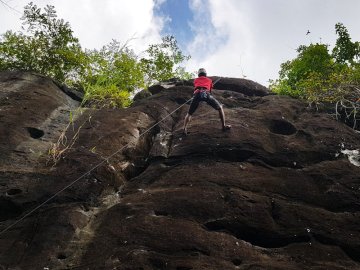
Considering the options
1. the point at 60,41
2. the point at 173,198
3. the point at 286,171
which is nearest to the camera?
the point at 173,198

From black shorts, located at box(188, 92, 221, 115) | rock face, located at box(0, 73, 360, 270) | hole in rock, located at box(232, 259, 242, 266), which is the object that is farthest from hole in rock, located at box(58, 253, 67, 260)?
black shorts, located at box(188, 92, 221, 115)

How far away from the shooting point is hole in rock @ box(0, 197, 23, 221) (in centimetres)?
673

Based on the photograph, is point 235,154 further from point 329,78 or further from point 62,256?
point 329,78

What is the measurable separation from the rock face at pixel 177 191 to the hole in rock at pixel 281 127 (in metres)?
0.03

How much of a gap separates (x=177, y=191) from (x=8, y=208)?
304 cm

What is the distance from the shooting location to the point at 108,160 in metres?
8.30

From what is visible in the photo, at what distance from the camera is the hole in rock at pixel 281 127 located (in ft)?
33.1

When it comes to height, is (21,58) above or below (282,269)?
above

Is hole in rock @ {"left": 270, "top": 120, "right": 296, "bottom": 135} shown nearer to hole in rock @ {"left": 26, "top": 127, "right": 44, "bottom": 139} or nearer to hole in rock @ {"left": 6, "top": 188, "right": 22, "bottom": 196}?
hole in rock @ {"left": 26, "top": 127, "right": 44, "bottom": 139}

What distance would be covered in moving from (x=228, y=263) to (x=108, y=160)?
374 cm

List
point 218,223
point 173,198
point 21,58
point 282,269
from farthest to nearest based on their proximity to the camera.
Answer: point 21,58
point 173,198
point 218,223
point 282,269

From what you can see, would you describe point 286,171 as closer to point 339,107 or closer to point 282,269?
point 282,269

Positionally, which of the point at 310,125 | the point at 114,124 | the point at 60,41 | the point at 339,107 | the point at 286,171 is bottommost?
the point at 286,171

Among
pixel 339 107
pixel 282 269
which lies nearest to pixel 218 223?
pixel 282 269
